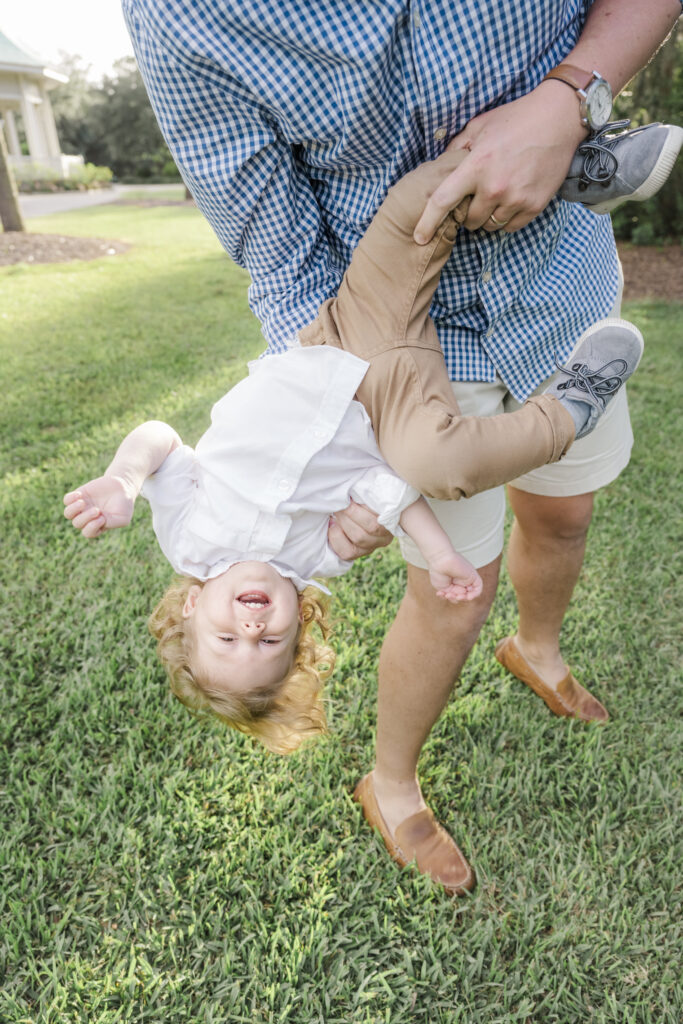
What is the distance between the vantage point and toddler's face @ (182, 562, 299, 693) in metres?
1.62

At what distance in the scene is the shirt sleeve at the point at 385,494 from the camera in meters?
1.43

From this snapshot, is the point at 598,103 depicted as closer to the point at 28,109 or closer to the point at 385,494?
the point at 385,494

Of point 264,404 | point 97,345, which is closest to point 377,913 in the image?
point 264,404

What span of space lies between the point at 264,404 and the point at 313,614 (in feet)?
2.19

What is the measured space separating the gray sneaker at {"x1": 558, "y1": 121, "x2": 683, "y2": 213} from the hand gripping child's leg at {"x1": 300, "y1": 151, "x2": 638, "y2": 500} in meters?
0.26

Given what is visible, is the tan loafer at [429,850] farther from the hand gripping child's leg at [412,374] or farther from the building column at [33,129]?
the building column at [33,129]

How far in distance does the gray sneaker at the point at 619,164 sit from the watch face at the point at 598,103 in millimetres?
29

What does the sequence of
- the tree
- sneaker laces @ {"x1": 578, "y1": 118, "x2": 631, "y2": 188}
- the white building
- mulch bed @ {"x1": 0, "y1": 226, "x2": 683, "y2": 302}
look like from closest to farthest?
sneaker laces @ {"x1": 578, "y1": 118, "x2": 631, "y2": 188}, mulch bed @ {"x1": 0, "y1": 226, "x2": 683, "y2": 302}, the white building, the tree

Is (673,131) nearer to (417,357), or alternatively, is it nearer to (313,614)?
(417,357)

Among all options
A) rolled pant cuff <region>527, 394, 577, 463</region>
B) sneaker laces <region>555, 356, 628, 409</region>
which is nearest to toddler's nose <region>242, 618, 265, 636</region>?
rolled pant cuff <region>527, 394, 577, 463</region>

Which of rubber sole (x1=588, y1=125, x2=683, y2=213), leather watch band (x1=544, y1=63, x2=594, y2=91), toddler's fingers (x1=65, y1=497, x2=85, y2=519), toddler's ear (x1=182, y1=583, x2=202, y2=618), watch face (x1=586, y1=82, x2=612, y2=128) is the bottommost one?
toddler's ear (x1=182, y1=583, x2=202, y2=618)

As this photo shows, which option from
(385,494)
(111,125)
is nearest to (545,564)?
(385,494)

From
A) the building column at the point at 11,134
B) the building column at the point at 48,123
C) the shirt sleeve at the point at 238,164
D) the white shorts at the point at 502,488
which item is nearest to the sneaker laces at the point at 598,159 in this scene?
the white shorts at the point at 502,488

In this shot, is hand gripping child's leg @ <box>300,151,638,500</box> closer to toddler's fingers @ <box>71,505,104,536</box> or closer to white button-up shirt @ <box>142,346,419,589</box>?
white button-up shirt @ <box>142,346,419,589</box>
